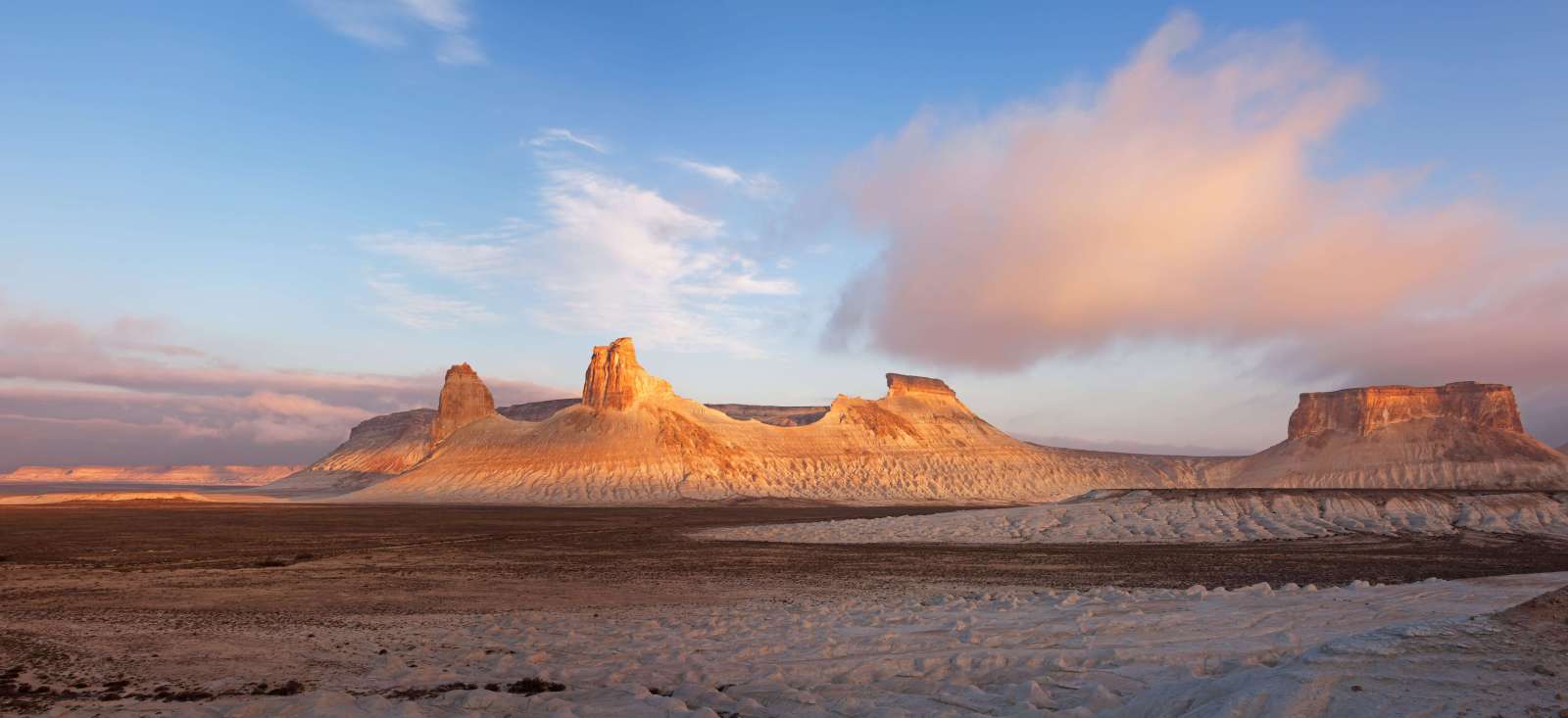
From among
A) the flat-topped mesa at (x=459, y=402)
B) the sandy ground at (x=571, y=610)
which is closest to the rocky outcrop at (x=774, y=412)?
the flat-topped mesa at (x=459, y=402)

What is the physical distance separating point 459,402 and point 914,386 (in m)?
72.6

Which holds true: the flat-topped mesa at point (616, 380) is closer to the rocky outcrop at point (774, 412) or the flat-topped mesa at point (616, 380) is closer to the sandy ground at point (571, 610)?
the rocky outcrop at point (774, 412)

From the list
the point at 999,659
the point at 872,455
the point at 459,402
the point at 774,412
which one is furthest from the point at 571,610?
the point at 774,412

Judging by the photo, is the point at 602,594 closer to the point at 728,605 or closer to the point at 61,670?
the point at 728,605

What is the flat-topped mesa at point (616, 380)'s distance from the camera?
11162 cm

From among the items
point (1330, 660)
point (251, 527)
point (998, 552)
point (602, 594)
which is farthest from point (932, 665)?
point (251, 527)

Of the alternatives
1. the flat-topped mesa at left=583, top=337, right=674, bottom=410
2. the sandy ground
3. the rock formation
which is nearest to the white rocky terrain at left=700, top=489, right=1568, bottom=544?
the sandy ground

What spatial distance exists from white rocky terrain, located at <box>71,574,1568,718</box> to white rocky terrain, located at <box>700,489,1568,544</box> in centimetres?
1838

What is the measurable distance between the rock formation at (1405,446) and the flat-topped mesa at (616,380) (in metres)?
86.3

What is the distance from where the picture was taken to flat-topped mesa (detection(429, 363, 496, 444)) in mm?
136875

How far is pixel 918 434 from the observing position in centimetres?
13025

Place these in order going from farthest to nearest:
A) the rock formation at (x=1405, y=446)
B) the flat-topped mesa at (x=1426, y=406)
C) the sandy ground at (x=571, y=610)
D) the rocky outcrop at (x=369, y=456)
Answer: the rocky outcrop at (x=369, y=456) < the flat-topped mesa at (x=1426, y=406) < the rock formation at (x=1405, y=446) < the sandy ground at (x=571, y=610)

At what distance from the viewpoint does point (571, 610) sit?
15273 millimetres

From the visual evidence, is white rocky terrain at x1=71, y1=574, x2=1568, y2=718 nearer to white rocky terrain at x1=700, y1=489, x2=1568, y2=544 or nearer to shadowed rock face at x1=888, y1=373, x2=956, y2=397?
white rocky terrain at x1=700, y1=489, x2=1568, y2=544
